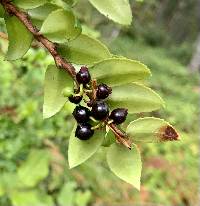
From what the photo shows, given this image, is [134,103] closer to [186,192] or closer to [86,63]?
[86,63]

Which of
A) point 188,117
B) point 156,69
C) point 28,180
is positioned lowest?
point 156,69

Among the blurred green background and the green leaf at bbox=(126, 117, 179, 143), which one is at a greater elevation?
the green leaf at bbox=(126, 117, 179, 143)

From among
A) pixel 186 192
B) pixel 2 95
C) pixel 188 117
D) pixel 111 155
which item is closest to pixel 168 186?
pixel 186 192

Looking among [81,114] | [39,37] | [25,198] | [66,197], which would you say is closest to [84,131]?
[81,114]

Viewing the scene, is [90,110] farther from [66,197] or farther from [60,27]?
[66,197]

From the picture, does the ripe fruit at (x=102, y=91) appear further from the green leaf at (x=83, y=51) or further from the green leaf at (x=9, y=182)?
the green leaf at (x=9, y=182)

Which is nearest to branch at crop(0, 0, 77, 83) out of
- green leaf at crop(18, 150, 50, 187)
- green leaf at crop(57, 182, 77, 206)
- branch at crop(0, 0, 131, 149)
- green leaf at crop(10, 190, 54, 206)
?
branch at crop(0, 0, 131, 149)

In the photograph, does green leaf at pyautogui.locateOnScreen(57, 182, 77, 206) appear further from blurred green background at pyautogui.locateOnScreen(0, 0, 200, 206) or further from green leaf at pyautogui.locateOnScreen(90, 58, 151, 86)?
green leaf at pyautogui.locateOnScreen(90, 58, 151, 86)
